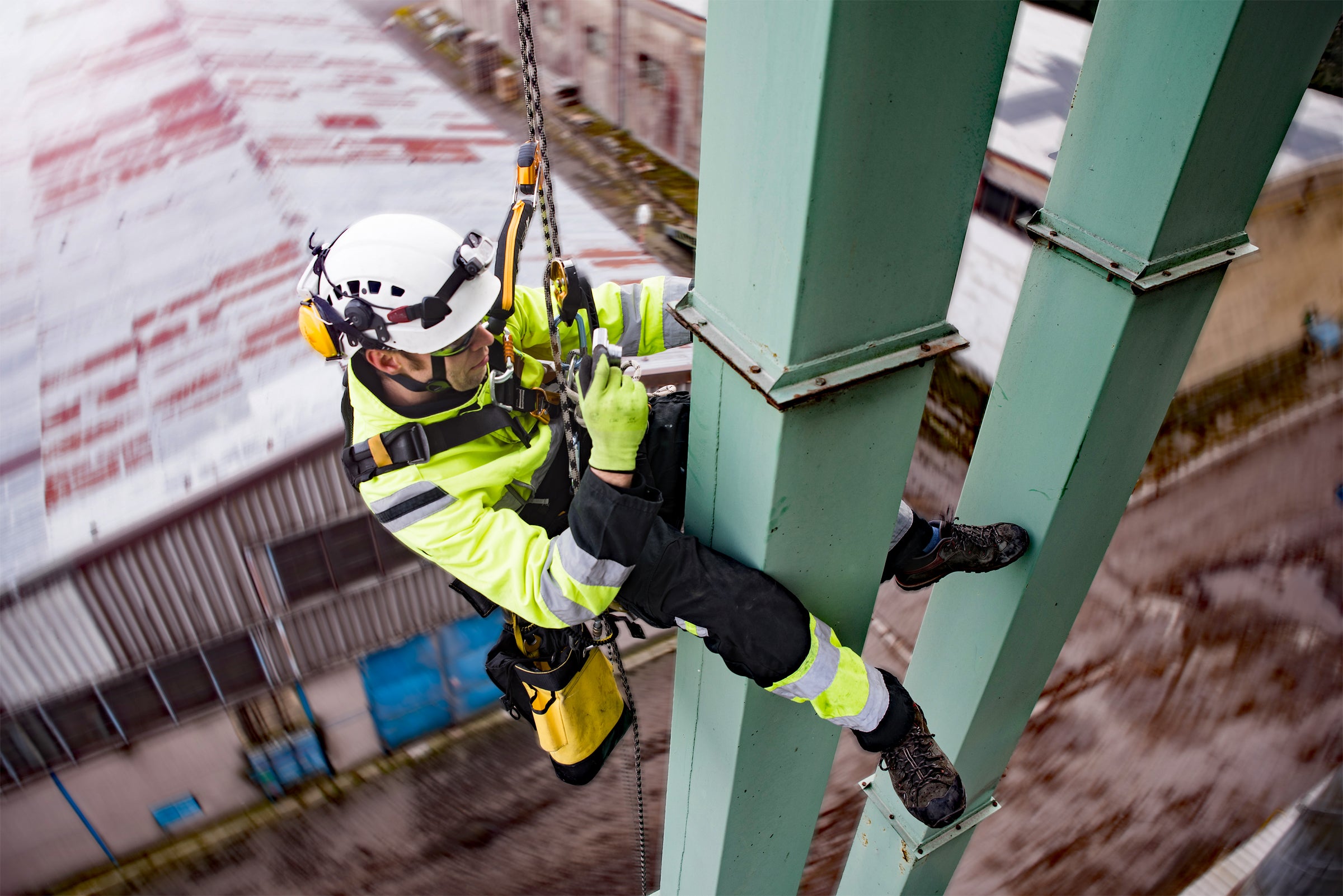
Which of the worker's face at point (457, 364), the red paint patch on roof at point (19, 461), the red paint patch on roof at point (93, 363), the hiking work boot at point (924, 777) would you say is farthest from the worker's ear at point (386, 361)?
the red paint patch on roof at point (93, 363)

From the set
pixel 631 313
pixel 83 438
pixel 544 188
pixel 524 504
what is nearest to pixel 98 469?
pixel 83 438

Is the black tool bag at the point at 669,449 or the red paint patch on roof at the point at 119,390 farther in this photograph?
the red paint patch on roof at the point at 119,390

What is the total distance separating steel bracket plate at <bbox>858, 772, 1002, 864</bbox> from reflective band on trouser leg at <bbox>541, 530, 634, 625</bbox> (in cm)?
204

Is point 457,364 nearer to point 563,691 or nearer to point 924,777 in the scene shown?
point 563,691

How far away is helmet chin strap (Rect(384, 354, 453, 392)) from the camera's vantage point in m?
3.08

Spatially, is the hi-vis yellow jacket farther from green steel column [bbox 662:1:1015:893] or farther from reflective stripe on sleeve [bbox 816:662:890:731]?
reflective stripe on sleeve [bbox 816:662:890:731]

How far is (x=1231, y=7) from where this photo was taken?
76.3 inches

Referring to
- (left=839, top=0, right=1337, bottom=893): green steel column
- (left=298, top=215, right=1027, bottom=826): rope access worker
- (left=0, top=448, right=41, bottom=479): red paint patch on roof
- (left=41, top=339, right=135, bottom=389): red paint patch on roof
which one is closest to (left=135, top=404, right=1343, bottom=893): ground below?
(left=0, top=448, right=41, bottom=479): red paint patch on roof

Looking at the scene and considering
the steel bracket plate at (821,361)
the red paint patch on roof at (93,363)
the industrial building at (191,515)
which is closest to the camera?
the steel bracket plate at (821,361)

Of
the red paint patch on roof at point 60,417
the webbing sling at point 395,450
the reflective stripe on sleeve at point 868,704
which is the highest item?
the webbing sling at point 395,450

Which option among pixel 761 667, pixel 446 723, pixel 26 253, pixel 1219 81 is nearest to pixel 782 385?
pixel 761 667

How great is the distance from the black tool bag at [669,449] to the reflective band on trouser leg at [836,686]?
2.57ft

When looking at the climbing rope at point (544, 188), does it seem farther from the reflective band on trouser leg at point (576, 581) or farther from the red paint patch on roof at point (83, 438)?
the red paint patch on roof at point (83, 438)

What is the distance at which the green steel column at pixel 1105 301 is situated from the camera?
6.89 feet
